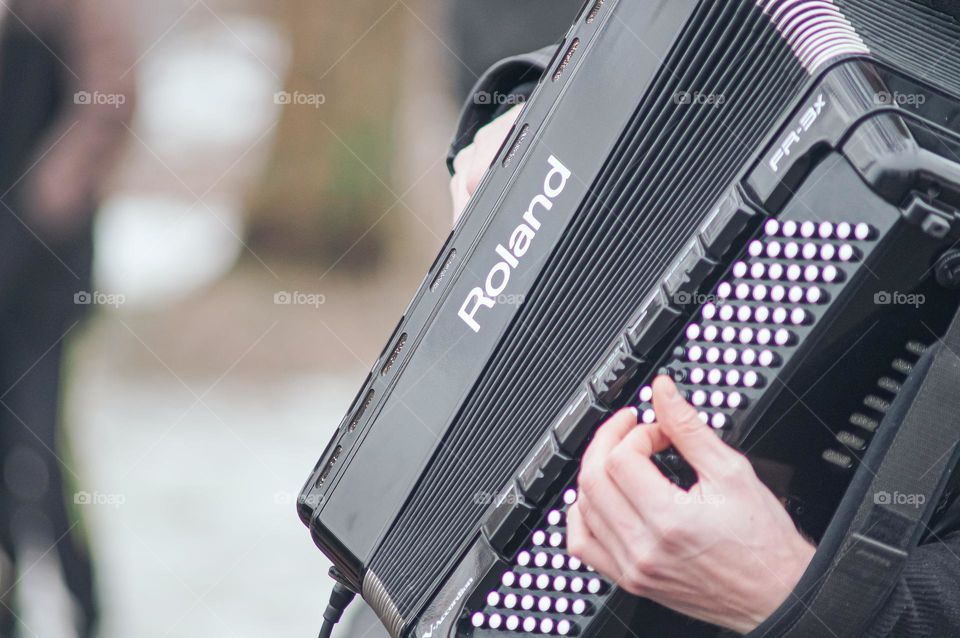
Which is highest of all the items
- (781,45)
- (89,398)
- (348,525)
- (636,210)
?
(781,45)

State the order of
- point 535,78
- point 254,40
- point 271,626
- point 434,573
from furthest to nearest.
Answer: point 254,40, point 271,626, point 535,78, point 434,573

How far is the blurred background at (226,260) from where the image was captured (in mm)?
2518

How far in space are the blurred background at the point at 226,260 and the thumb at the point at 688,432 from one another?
1.66m

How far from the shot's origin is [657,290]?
3.01ft

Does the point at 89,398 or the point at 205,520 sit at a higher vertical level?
the point at 205,520

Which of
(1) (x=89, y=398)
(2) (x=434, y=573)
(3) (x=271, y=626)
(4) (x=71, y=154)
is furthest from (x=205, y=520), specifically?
(2) (x=434, y=573)

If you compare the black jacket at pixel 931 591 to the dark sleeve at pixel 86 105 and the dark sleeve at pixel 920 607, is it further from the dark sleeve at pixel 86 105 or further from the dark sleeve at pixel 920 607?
the dark sleeve at pixel 86 105

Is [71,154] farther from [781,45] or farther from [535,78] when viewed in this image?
[781,45]

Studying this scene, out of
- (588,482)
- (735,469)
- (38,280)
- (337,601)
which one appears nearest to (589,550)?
(588,482)

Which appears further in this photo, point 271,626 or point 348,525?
point 271,626

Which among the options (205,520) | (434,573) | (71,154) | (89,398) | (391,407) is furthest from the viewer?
(89,398)

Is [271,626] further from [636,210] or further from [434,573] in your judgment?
[636,210]

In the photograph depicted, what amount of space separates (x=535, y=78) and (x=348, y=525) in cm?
71

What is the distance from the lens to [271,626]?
267 centimetres
